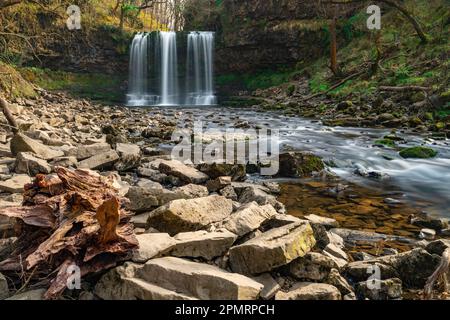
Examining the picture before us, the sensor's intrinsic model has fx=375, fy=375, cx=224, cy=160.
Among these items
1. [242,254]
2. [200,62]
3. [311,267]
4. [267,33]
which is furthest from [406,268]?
[200,62]

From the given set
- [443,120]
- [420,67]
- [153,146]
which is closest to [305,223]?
[153,146]

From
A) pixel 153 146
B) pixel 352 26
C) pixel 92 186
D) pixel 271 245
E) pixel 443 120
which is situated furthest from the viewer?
pixel 352 26

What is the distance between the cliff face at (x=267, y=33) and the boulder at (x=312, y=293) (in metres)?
27.2

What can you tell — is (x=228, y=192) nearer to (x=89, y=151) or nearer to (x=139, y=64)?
(x=89, y=151)

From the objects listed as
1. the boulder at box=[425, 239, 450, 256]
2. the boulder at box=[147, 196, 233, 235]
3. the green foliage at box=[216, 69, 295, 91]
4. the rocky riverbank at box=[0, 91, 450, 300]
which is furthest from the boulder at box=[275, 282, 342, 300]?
the green foliage at box=[216, 69, 295, 91]

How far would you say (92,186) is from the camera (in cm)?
331

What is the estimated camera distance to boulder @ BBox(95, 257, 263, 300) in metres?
2.53

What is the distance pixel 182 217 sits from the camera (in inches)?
139

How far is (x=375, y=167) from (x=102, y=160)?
230 inches

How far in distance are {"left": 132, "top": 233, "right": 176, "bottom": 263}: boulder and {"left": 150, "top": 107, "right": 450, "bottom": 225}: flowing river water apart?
2.87 m

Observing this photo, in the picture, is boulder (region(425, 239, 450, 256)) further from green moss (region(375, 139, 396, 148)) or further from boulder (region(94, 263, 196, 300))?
green moss (region(375, 139, 396, 148))

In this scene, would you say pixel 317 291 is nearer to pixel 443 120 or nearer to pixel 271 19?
pixel 443 120

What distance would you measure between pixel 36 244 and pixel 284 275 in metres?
2.01

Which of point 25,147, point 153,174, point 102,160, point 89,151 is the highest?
point 25,147
